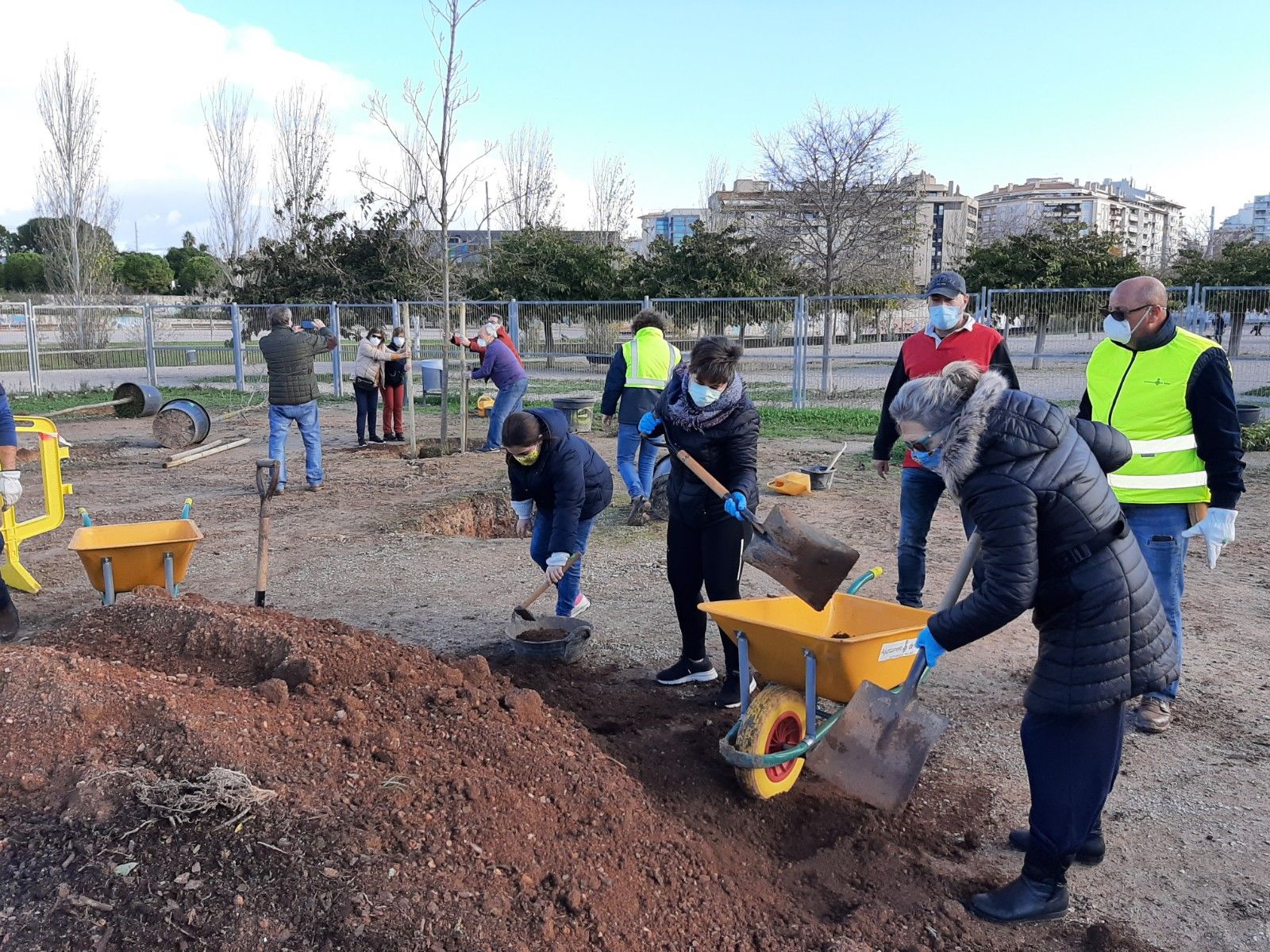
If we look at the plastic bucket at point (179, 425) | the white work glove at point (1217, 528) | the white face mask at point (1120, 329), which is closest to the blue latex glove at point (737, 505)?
the white face mask at point (1120, 329)

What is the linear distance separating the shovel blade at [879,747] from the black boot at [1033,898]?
399 millimetres

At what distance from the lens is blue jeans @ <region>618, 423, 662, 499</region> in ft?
27.0

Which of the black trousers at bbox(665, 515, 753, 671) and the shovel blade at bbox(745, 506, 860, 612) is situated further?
the black trousers at bbox(665, 515, 753, 671)

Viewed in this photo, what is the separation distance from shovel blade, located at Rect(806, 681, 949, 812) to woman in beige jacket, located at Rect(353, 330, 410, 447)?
32.0ft

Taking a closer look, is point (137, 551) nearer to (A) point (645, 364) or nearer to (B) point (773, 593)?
(B) point (773, 593)

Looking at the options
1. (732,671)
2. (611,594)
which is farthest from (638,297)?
(732,671)

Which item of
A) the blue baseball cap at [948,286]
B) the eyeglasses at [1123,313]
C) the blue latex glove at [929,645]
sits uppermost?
the blue baseball cap at [948,286]

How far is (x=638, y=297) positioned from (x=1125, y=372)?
24.0 meters

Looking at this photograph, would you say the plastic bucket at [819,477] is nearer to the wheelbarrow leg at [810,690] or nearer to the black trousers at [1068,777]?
the wheelbarrow leg at [810,690]

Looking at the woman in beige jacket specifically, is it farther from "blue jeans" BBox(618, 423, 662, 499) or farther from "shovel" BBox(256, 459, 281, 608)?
"shovel" BBox(256, 459, 281, 608)

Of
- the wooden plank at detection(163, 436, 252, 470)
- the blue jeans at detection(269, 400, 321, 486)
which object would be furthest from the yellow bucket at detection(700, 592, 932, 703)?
the wooden plank at detection(163, 436, 252, 470)

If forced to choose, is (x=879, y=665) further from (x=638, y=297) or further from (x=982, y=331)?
(x=638, y=297)

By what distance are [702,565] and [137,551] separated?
10.6ft

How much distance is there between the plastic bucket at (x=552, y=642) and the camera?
15.9 ft
